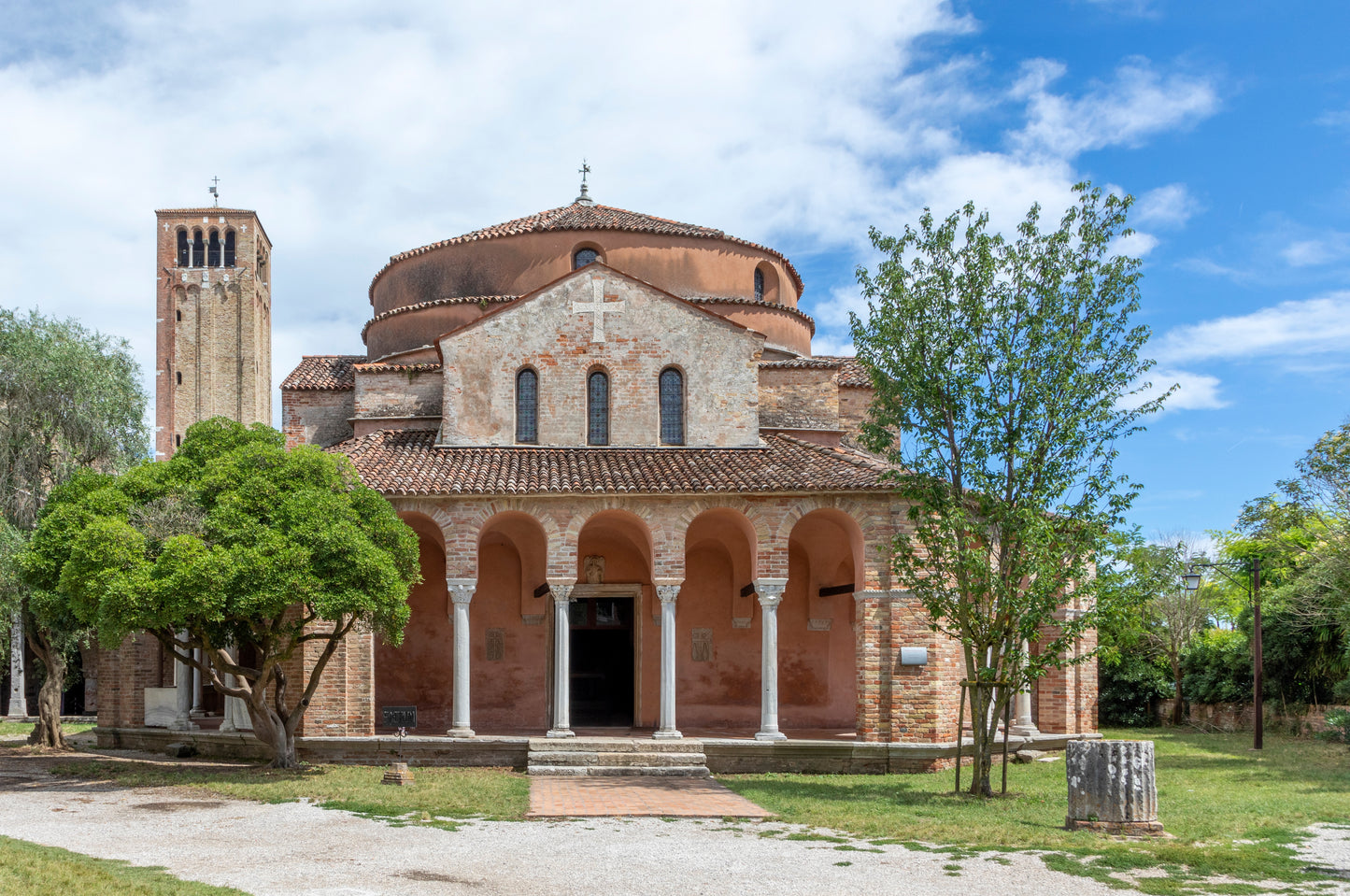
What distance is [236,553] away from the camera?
53.0 feet

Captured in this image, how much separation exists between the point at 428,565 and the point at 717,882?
572 inches

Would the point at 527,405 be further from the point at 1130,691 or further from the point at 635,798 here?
the point at 1130,691

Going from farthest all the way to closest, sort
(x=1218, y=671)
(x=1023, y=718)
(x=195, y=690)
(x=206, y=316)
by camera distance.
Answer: (x=206, y=316), (x=1218, y=671), (x=195, y=690), (x=1023, y=718)

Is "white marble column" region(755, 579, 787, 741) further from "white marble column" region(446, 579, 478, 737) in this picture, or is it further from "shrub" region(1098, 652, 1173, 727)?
"shrub" region(1098, 652, 1173, 727)

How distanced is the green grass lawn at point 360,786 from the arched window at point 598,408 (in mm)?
6664

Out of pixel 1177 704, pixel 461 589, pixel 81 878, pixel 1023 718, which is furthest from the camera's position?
pixel 1177 704

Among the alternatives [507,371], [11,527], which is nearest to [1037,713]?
[507,371]

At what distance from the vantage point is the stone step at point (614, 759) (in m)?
18.9

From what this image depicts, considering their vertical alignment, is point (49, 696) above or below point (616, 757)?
above

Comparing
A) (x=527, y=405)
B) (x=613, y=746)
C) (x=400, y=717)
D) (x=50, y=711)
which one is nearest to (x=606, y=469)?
(x=527, y=405)

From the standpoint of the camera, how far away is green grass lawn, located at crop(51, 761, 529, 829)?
47.2 feet

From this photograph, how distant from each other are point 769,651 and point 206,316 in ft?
154

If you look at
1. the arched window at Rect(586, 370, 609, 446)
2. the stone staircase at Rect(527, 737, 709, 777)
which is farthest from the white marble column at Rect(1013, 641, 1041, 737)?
the arched window at Rect(586, 370, 609, 446)

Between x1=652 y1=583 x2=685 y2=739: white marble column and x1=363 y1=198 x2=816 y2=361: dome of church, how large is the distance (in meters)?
7.87
